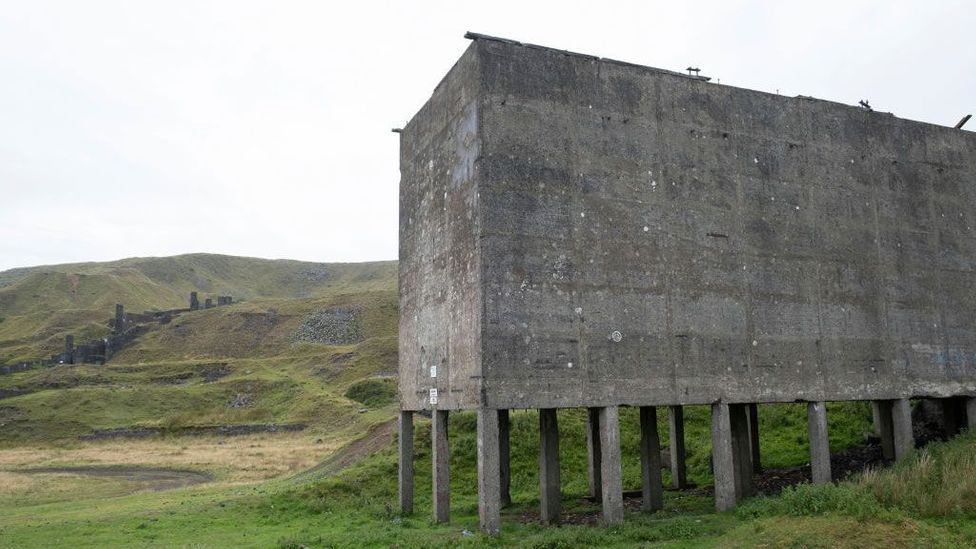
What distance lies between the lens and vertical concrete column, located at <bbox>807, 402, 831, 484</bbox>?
1889 centimetres

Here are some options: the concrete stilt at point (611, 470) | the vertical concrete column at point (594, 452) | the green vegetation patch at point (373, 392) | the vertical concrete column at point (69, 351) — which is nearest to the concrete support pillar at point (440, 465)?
the concrete stilt at point (611, 470)

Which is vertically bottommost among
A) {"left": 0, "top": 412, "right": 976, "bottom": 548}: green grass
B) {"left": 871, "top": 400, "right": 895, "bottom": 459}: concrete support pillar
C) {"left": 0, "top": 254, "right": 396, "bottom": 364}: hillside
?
{"left": 0, "top": 412, "right": 976, "bottom": 548}: green grass

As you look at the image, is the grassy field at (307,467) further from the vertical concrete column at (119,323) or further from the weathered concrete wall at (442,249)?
the vertical concrete column at (119,323)

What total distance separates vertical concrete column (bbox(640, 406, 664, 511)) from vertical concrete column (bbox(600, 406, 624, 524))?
3.84m

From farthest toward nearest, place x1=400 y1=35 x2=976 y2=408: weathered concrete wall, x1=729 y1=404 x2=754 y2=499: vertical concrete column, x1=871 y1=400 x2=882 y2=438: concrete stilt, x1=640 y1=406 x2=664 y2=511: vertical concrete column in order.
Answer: x1=871 y1=400 x2=882 y2=438: concrete stilt → x1=729 y1=404 x2=754 y2=499: vertical concrete column → x1=640 y1=406 x2=664 y2=511: vertical concrete column → x1=400 y1=35 x2=976 y2=408: weathered concrete wall

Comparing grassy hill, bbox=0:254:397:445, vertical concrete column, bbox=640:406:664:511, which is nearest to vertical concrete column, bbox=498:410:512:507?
vertical concrete column, bbox=640:406:664:511

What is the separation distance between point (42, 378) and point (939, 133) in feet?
260

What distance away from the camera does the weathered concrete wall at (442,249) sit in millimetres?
16453

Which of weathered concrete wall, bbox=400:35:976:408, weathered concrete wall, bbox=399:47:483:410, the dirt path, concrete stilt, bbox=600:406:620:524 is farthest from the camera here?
the dirt path

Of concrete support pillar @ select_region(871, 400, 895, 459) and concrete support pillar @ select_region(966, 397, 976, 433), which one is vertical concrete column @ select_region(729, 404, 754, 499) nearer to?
concrete support pillar @ select_region(871, 400, 895, 459)

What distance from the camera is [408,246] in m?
20.8

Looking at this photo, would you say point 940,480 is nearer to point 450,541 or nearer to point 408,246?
point 450,541

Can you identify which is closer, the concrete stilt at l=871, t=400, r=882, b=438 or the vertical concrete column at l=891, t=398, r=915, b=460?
the vertical concrete column at l=891, t=398, r=915, b=460

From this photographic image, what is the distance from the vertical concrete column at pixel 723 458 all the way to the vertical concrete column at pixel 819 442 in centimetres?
277
